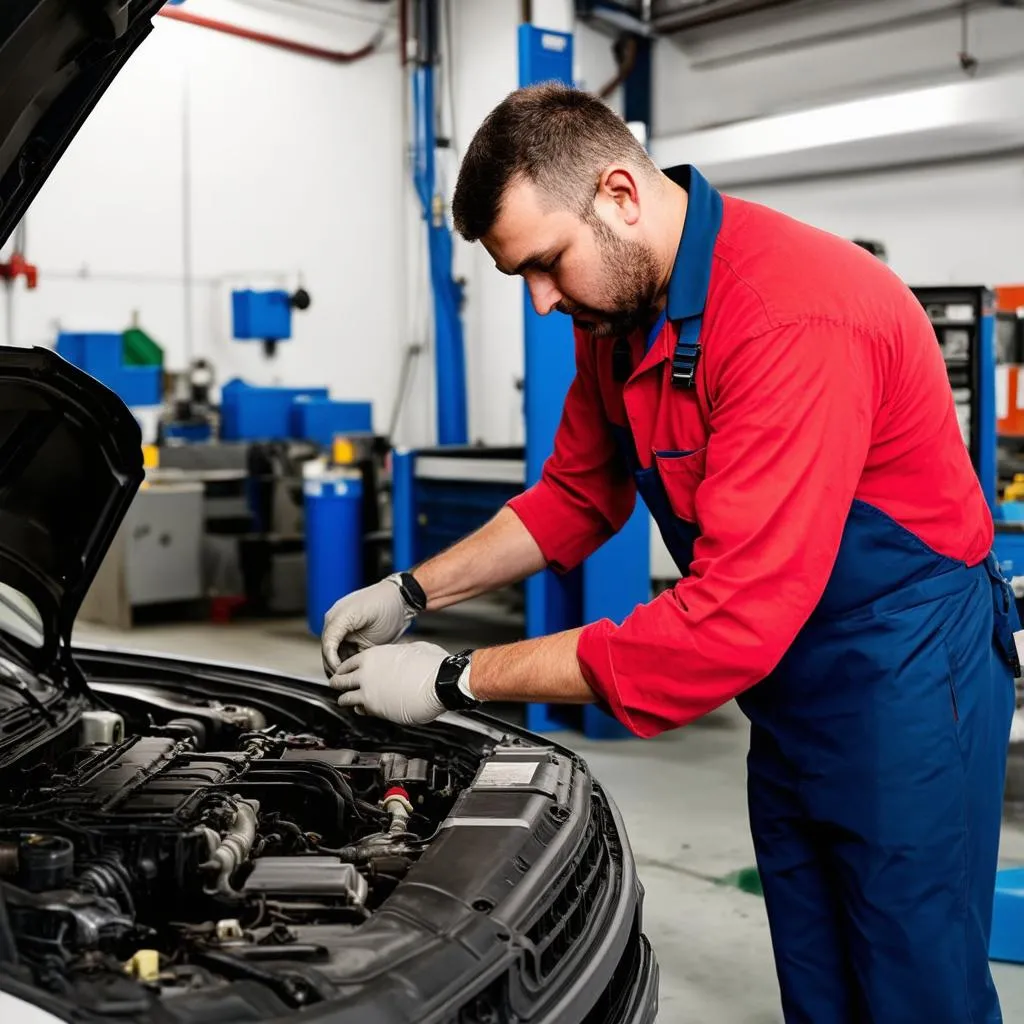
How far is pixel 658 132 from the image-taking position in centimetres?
859

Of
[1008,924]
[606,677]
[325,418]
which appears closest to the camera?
[606,677]

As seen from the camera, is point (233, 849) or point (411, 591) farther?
point (411, 591)

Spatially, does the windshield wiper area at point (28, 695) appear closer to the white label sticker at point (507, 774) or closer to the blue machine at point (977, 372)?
the white label sticker at point (507, 774)

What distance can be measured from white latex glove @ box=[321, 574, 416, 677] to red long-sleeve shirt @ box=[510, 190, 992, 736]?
1.95 feet

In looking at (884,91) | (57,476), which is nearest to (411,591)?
(57,476)

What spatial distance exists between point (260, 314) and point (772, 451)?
22.7ft

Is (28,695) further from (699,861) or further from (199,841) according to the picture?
(699,861)

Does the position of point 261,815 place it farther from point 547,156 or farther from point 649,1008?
point 547,156

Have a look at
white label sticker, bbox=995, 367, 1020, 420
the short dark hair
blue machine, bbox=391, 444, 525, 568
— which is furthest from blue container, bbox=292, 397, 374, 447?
the short dark hair

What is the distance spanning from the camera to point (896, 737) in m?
1.74

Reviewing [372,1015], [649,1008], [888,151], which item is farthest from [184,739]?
[888,151]

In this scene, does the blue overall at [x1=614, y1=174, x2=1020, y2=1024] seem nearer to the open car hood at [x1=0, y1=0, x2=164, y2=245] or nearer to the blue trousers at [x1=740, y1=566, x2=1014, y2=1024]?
the blue trousers at [x1=740, y1=566, x2=1014, y2=1024]

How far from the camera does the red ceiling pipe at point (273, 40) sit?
8.21 metres

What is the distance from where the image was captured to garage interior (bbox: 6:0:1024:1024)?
18.3 feet
